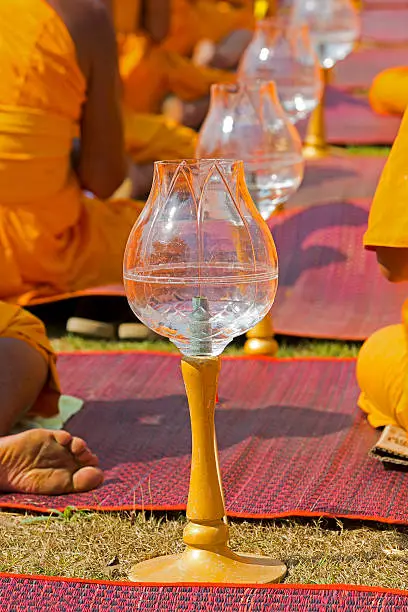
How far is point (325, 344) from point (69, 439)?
4.47 feet

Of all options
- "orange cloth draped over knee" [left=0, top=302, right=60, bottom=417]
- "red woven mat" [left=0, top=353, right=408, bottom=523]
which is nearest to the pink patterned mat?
"red woven mat" [left=0, top=353, right=408, bottom=523]

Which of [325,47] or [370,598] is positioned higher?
[325,47]

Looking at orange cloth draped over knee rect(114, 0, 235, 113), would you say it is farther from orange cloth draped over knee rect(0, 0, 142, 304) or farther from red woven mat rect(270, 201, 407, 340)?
orange cloth draped over knee rect(0, 0, 142, 304)

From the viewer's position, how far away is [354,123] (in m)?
6.21

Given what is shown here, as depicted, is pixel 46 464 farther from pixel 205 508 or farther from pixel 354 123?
pixel 354 123

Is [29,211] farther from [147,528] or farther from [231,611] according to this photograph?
[231,611]

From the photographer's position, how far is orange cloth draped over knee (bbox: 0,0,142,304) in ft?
10.7

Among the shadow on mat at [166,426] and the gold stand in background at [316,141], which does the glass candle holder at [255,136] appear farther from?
the gold stand in background at [316,141]

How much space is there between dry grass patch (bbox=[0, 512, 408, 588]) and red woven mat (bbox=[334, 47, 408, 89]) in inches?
Result: 210

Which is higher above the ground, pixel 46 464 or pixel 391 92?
pixel 391 92

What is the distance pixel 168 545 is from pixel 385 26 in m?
8.14

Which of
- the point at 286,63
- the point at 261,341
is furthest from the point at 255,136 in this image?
the point at 286,63

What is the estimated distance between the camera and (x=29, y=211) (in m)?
3.48

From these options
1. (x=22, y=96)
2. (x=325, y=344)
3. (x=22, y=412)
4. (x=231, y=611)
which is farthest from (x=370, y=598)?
(x=22, y=96)
